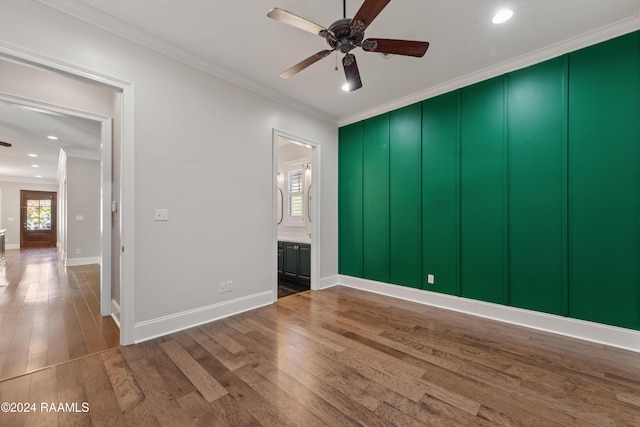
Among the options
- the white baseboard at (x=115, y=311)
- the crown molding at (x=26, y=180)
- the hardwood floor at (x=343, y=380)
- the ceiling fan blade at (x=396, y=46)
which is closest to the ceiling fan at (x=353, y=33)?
the ceiling fan blade at (x=396, y=46)

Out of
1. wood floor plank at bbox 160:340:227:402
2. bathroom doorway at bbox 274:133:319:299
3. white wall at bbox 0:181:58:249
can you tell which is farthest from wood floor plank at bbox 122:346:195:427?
white wall at bbox 0:181:58:249

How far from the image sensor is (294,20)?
1.77 meters

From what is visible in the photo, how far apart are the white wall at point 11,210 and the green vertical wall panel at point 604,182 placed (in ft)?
55.0

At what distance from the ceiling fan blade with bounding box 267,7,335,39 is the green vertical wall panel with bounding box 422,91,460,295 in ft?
7.62

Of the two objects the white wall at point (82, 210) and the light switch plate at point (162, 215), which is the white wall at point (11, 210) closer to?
the white wall at point (82, 210)

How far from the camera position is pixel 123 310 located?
2414 millimetres

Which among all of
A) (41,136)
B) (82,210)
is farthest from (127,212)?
(82,210)

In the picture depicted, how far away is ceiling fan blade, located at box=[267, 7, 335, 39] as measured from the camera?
1.70 m

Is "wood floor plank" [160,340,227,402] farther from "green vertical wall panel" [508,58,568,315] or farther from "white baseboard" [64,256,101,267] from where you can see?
"white baseboard" [64,256,101,267]

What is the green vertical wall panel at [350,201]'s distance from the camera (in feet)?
14.8

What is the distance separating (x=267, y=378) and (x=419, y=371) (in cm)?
120

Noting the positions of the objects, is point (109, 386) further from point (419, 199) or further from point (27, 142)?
point (27, 142)

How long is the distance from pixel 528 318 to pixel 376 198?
245 centimetres

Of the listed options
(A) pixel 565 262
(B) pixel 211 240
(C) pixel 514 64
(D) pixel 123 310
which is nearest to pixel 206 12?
(B) pixel 211 240
